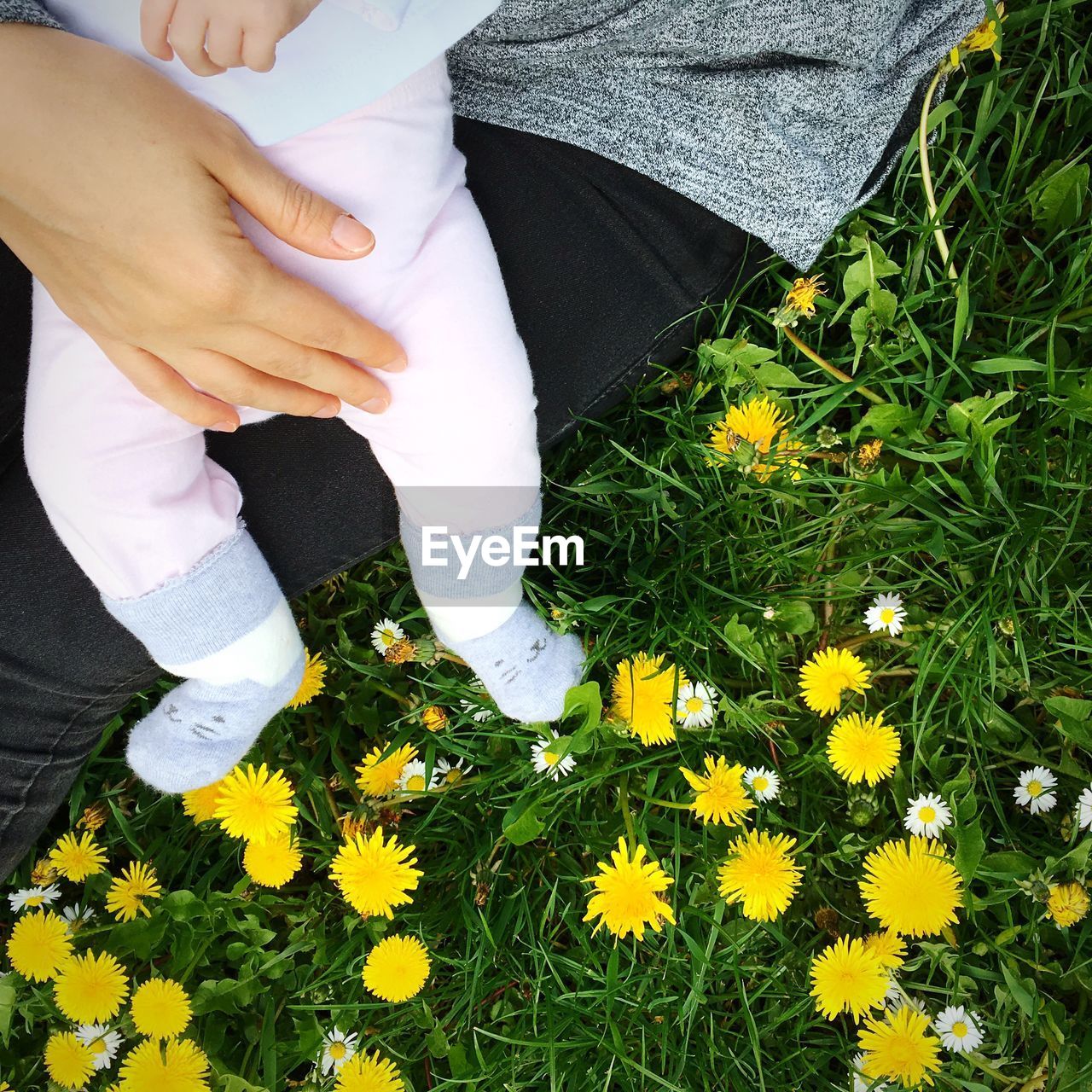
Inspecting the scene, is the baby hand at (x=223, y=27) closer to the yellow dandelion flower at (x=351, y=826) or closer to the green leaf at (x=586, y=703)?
the green leaf at (x=586, y=703)

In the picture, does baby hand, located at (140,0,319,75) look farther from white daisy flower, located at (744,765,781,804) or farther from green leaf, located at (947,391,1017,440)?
white daisy flower, located at (744,765,781,804)

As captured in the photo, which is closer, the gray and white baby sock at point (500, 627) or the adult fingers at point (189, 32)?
the adult fingers at point (189, 32)

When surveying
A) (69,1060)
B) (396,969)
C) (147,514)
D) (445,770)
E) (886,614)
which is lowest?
(69,1060)

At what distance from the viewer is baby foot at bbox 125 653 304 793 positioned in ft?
4.01

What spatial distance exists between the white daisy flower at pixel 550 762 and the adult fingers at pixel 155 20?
37.8 inches

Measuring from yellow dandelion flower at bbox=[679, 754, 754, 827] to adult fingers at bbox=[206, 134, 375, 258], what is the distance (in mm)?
806

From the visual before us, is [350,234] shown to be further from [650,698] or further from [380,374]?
[650,698]

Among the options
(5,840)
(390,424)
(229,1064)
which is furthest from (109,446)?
(229,1064)

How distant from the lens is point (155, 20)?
823 millimetres

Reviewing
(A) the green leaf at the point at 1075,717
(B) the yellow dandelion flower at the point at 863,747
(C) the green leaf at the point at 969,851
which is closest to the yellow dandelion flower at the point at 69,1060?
(B) the yellow dandelion flower at the point at 863,747

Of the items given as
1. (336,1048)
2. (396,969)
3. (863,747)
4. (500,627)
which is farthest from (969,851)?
(336,1048)

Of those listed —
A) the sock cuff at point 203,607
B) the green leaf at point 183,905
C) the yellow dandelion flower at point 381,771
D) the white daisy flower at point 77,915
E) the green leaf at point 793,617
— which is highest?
the sock cuff at point 203,607

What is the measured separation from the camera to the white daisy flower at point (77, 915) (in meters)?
1.44

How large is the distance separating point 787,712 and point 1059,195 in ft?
2.91
